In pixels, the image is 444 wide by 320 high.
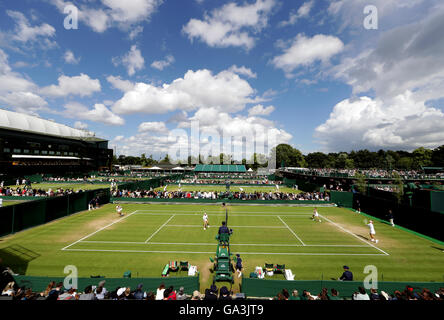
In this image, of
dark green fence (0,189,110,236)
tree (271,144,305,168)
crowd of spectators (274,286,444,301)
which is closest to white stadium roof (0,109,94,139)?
dark green fence (0,189,110,236)

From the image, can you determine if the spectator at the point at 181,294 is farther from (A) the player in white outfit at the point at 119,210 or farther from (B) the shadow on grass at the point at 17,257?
(A) the player in white outfit at the point at 119,210

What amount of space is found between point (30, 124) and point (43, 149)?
19.3 metres

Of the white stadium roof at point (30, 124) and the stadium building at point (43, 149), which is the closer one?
the stadium building at point (43, 149)

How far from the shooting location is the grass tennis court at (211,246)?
12.5 metres

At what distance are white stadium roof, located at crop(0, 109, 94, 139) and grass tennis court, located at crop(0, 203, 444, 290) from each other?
60.0m

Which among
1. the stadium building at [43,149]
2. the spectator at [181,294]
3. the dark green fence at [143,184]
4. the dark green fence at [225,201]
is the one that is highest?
the stadium building at [43,149]

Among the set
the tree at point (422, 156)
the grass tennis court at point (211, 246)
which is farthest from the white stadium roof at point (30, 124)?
the tree at point (422, 156)

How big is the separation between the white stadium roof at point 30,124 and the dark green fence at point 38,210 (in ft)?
170

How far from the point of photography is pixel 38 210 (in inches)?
789

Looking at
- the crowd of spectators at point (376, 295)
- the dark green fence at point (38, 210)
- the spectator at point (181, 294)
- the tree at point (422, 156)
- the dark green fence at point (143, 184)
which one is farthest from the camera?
the tree at point (422, 156)

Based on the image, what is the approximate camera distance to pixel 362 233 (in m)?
19.1

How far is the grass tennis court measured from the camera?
12.5 m

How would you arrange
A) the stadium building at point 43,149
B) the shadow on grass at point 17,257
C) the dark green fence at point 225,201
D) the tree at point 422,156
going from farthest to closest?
the tree at point 422,156 → the stadium building at point 43,149 → the dark green fence at point 225,201 → the shadow on grass at point 17,257
